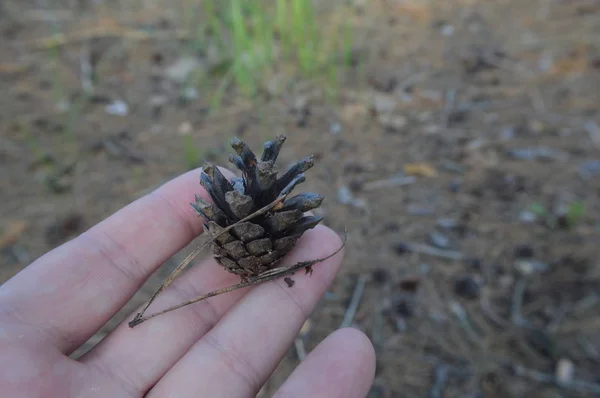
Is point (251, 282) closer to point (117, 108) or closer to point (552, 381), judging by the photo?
point (552, 381)

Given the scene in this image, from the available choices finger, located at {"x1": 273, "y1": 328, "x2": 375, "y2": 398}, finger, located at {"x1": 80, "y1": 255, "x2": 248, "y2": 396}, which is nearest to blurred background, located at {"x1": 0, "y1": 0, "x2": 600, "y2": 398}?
finger, located at {"x1": 80, "y1": 255, "x2": 248, "y2": 396}

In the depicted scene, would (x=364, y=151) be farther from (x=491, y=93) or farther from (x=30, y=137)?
(x=30, y=137)

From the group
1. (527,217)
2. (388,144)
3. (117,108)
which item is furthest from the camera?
(117,108)

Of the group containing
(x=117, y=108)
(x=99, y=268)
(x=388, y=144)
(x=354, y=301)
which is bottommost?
(x=354, y=301)

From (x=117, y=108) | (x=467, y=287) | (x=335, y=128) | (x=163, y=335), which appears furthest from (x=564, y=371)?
(x=117, y=108)

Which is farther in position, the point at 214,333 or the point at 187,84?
the point at 187,84

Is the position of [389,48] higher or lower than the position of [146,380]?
higher

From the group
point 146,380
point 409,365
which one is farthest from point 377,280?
point 146,380
